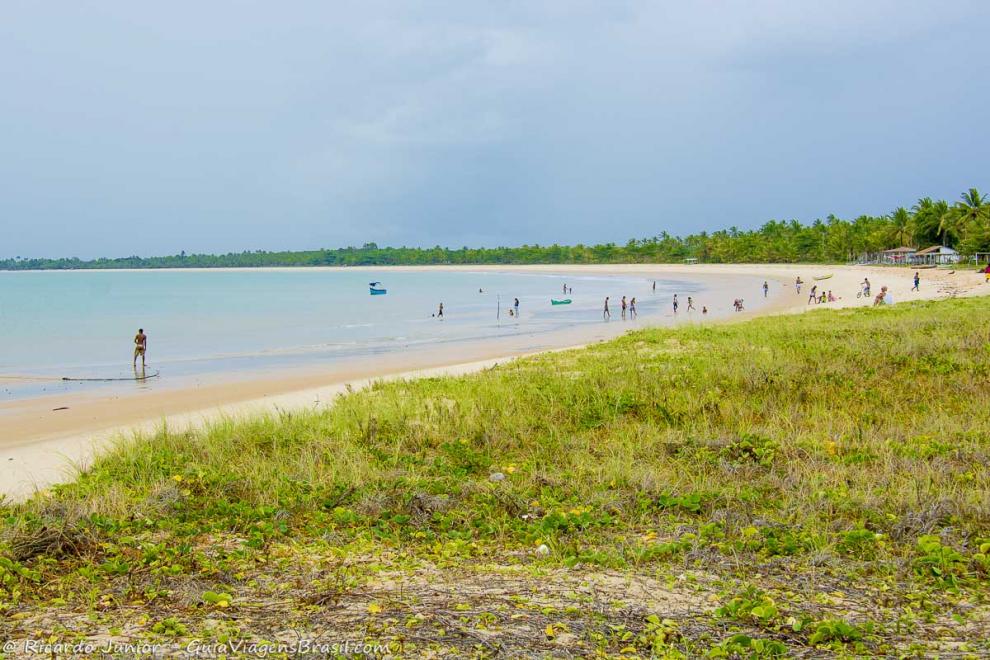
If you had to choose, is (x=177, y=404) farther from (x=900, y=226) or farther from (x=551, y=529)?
(x=900, y=226)

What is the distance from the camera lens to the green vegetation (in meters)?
4.70

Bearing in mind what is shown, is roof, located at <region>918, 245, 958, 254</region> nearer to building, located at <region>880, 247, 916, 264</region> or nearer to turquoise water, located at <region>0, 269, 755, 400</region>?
building, located at <region>880, 247, 916, 264</region>

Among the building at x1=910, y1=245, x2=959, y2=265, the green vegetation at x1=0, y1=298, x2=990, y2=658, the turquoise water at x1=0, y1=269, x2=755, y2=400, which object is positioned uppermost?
the building at x1=910, y1=245, x2=959, y2=265

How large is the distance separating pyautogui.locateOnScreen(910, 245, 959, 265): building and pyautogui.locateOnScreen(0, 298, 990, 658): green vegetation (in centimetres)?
8608

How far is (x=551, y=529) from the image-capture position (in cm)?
632

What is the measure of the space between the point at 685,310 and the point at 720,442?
139 feet

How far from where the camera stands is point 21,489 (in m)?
9.23

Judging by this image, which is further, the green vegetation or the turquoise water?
the turquoise water

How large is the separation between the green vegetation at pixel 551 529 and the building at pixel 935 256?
282 feet

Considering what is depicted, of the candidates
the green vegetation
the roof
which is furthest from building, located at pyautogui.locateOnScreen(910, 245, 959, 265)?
the green vegetation

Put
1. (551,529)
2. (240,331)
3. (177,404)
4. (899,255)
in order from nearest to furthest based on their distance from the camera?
(551,529) → (177,404) → (240,331) → (899,255)

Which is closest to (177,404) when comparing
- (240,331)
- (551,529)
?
(551,529)

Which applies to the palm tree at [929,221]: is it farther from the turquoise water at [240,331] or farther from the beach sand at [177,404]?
the beach sand at [177,404]

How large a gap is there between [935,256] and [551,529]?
313ft
